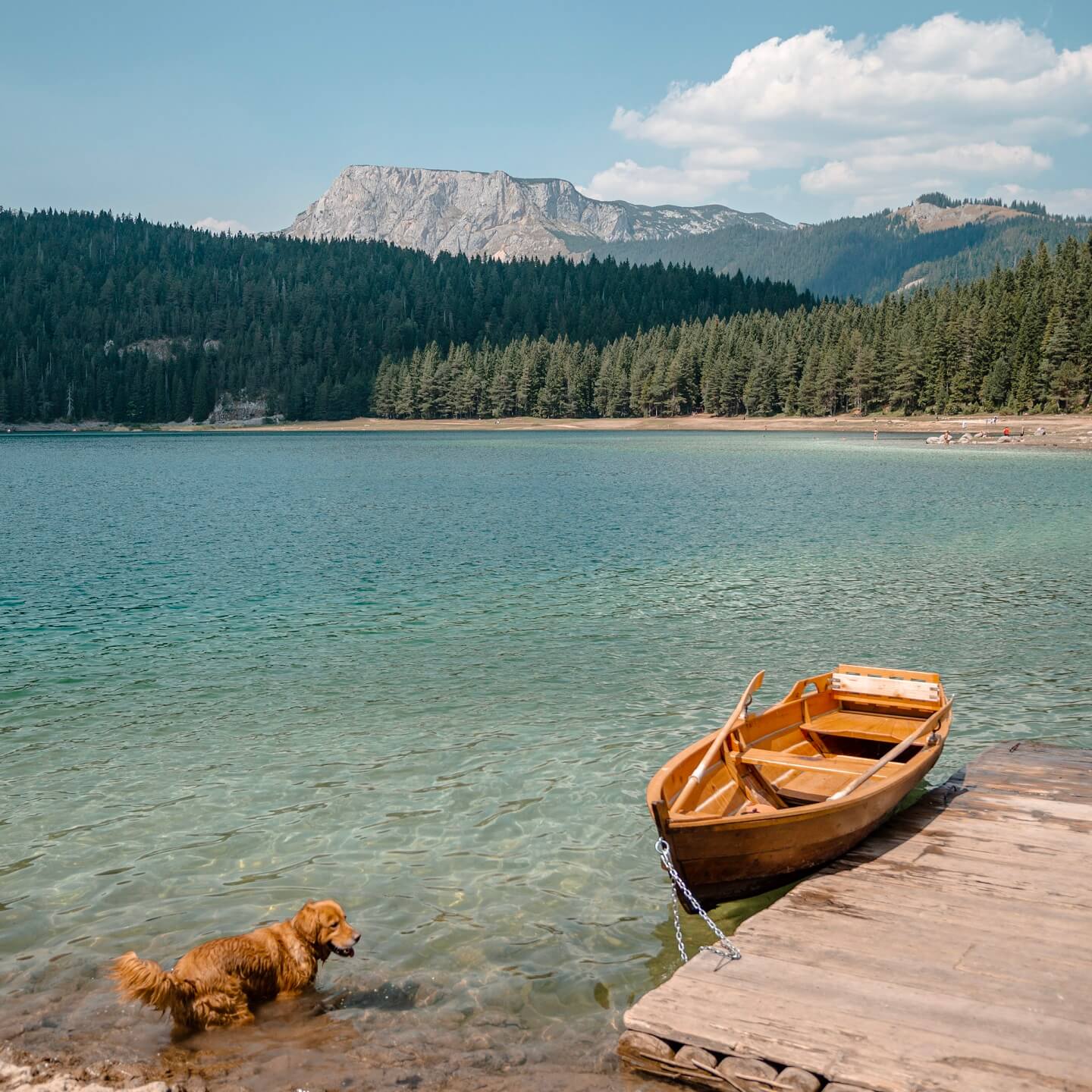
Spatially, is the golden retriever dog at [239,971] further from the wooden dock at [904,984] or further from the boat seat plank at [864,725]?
the boat seat plank at [864,725]

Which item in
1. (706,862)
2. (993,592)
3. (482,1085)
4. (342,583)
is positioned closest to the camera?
(482,1085)

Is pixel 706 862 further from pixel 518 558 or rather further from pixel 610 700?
pixel 518 558

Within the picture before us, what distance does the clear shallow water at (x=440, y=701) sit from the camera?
909 cm

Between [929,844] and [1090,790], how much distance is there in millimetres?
2978

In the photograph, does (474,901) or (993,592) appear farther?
(993,592)

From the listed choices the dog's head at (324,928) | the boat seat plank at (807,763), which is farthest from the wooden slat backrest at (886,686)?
the dog's head at (324,928)

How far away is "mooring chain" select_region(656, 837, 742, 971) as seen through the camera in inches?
296

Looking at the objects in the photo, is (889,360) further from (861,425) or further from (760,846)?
(760,846)

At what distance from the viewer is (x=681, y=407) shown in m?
192

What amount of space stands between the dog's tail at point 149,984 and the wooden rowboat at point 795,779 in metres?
3.94

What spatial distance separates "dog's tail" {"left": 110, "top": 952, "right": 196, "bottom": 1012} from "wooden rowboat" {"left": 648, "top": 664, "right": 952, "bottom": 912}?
12.9 ft

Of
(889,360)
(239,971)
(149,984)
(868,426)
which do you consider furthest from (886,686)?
(889,360)

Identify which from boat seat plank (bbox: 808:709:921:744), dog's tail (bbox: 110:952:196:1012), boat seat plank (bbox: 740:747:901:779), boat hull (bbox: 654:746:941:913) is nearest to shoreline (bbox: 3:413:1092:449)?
boat seat plank (bbox: 808:709:921:744)

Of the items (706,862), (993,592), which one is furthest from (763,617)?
(706,862)
